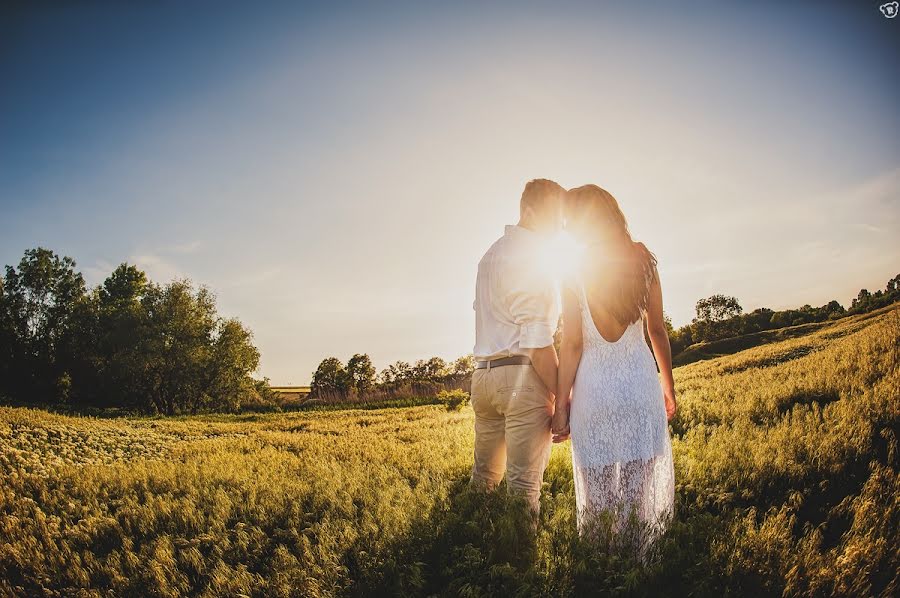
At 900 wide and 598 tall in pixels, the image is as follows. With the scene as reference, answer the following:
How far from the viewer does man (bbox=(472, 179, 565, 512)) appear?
334 centimetres

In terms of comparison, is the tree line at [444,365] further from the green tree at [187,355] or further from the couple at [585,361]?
the couple at [585,361]

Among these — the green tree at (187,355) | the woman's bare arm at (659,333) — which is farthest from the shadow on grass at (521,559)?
the green tree at (187,355)

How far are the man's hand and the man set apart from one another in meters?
0.05

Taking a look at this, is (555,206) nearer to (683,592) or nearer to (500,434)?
(500,434)

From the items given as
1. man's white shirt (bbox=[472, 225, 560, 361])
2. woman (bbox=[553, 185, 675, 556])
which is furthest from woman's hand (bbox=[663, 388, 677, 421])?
man's white shirt (bbox=[472, 225, 560, 361])

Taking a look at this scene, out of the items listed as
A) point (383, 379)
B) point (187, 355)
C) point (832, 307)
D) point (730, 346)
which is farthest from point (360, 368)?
point (832, 307)

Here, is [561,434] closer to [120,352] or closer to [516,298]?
[516,298]

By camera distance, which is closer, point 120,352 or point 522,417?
point 522,417

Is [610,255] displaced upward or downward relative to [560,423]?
upward

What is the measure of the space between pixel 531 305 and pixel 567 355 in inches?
17.5

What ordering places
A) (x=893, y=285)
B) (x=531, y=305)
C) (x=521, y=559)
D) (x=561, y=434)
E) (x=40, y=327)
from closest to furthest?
1. (x=521, y=559)
2. (x=531, y=305)
3. (x=561, y=434)
4. (x=893, y=285)
5. (x=40, y=327)

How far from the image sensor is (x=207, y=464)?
763 cm

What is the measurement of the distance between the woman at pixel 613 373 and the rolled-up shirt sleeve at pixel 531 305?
0.52 ft

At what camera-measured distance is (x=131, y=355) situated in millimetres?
39406
